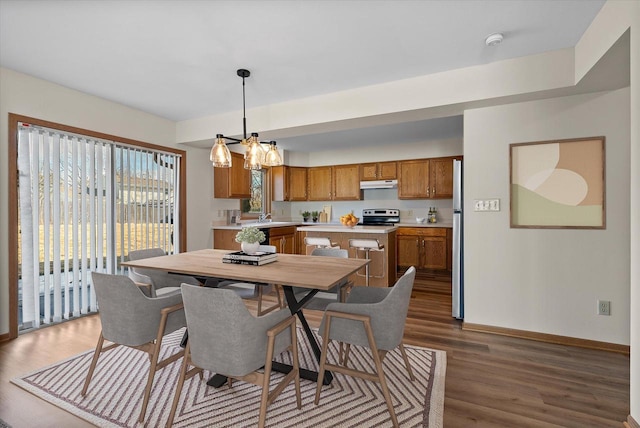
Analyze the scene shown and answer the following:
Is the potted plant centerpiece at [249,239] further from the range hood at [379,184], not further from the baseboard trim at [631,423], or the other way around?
the range hood at [379,184]

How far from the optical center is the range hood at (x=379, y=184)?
19.9 feet

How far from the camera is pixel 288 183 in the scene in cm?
670

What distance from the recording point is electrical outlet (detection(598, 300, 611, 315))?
2578mm

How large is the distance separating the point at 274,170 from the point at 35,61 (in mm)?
4327

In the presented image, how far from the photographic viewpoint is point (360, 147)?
6.35 m

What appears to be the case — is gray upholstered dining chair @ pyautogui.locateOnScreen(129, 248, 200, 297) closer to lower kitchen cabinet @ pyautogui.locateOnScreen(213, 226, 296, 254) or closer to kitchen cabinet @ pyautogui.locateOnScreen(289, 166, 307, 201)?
lower kitchen cabinet @ pyautogui.locateOnScreen(213, 226, 296, 254)

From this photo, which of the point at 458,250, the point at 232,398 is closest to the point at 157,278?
the point at 232,398

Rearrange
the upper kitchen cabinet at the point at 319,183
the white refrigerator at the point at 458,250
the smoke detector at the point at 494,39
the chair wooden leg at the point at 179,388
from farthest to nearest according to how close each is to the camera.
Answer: the upper kitchen cabinet at the point at 319,183
the white refrigerator at the point at 458,250
the smoke detector at the point at 494,39
the chair wooden leg at the point at 179,388

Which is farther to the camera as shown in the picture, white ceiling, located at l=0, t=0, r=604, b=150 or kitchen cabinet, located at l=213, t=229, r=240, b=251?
kitchen cabinet, located at l=213, t=229, r=240, b=251

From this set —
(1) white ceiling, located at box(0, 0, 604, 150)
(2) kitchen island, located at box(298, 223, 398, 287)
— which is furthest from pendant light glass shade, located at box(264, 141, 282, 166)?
(2) kitchen island, located at box(298, 223, 398, 287)

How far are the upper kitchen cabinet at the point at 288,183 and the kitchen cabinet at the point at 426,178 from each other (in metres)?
2.09

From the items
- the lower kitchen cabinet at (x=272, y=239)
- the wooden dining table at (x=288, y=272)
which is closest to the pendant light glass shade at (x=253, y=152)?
the wooden dining table at (x=288, y=272)

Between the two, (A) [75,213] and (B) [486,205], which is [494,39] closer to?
(B) [486,205]

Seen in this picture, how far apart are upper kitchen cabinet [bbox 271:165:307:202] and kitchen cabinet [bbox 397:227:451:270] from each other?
2337 millimetres
